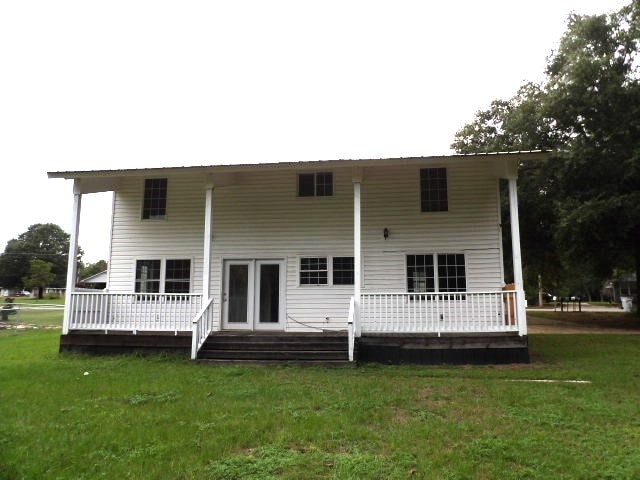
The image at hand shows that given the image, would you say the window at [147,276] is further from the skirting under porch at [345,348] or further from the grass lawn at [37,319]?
the grass lawn at [37,319]

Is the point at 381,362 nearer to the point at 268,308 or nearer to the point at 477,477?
the point at 268,308

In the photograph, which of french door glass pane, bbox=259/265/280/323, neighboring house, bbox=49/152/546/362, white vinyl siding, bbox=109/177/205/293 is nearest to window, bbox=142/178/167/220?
neighboring house, bbox=49/152/546/362

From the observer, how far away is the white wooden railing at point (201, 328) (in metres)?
10.1

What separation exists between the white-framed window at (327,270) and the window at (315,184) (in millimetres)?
1753

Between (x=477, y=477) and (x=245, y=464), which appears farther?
(x=245, y=464)

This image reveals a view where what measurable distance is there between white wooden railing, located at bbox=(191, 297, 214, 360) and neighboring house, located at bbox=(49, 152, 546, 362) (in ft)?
0.15

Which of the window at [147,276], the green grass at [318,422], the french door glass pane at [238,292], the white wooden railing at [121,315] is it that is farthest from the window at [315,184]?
the green grass at [318,422]

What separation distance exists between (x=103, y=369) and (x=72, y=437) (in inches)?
178

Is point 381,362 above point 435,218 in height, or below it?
below

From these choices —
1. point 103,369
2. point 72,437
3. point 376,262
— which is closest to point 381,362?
point 376,262

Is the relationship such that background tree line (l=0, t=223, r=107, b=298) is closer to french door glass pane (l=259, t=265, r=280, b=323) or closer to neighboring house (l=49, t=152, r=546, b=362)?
neighboring house (l=49, t=152, r=546, b=362)

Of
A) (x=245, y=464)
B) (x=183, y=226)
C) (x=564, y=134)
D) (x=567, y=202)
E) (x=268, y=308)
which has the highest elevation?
(x=564, y=134)

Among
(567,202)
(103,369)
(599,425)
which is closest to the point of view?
(599,425)

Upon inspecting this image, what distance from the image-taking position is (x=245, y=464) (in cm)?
441
